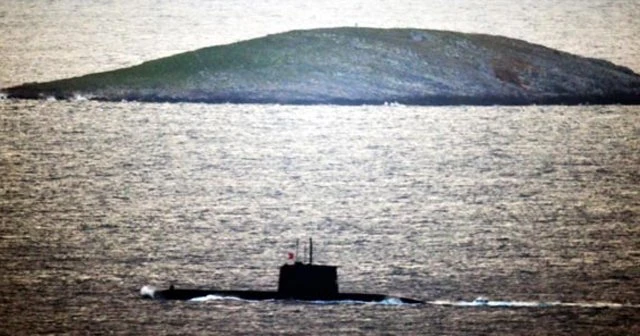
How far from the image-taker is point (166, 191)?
11.6 feet

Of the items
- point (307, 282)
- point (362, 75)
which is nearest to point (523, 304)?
point (307, 282)

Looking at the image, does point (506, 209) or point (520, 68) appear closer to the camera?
point (506, 209)

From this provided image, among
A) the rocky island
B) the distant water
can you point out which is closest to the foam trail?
the distant water

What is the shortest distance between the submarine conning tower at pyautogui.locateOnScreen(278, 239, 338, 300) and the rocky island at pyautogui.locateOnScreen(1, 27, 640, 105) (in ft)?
4.11

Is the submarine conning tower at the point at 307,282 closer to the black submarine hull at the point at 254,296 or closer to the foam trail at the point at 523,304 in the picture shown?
the black submarine hull at the point at 254,296

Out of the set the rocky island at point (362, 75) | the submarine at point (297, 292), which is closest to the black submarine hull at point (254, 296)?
the submarine at point (297, 292)

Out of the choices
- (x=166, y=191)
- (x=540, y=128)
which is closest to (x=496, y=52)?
(x=540, y=128)

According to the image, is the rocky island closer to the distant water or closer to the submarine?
the distant water

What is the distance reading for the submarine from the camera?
2912 millimetres

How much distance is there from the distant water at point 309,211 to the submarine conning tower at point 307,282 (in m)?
0.04

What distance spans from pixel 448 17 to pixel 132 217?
6.66 feet

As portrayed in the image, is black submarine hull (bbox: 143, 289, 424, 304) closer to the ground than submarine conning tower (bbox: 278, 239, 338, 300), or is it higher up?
closer to the ground

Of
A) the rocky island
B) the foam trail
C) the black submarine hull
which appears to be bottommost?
the foam trail

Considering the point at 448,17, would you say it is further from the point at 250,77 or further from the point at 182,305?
the point at 182,305
